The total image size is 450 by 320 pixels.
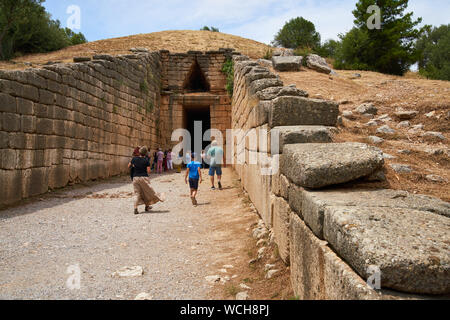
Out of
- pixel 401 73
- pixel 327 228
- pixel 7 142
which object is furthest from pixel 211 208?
pixel 401 73

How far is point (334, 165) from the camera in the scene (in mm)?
2512

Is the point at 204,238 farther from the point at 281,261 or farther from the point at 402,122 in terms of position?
the point at 402,122

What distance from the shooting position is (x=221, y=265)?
3.80 meters

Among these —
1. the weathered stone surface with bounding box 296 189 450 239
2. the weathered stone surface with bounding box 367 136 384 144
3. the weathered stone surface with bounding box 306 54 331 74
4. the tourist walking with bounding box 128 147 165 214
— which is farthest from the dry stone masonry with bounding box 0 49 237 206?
the weathered stone surface with bounding box 367 136 384 144

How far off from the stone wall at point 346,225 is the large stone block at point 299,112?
0.04ft

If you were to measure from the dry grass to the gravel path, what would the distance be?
12.9 meters

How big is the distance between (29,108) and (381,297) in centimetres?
820

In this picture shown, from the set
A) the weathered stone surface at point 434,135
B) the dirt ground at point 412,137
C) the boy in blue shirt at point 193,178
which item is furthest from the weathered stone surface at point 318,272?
the boy in blue shirt at point 193,178

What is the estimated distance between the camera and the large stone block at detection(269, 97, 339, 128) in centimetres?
393

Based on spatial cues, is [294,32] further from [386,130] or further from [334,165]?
[334,165]

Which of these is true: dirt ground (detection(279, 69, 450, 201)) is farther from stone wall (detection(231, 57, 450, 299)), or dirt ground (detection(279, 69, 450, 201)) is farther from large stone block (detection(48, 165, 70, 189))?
large stone block (detection(48, 165, 70, 189))

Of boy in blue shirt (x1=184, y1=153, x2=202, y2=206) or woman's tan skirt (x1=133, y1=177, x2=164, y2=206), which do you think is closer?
woman's tan skirt (x1=133, y1=177, x2=164, y2=206)

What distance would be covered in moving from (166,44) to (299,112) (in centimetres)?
1843

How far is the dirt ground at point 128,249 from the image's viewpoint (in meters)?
3.09
